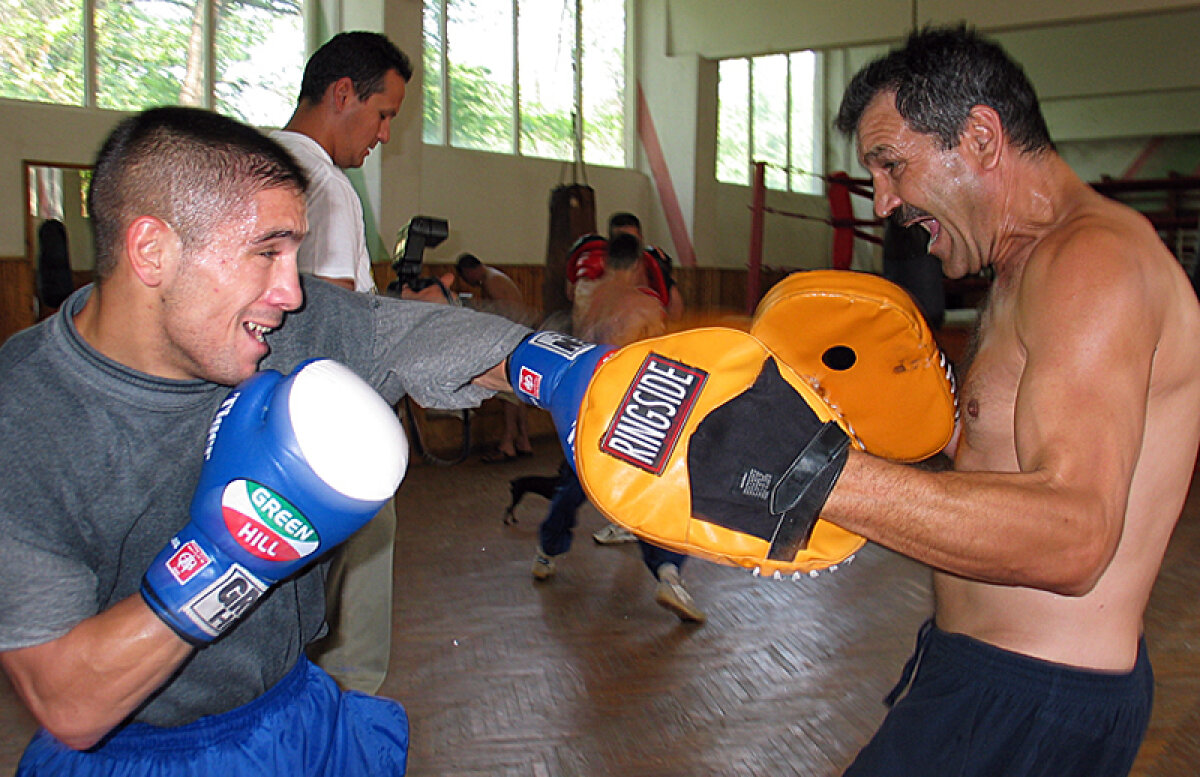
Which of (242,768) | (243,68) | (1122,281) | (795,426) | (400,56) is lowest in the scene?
(242,768)

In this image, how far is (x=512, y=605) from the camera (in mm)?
3670

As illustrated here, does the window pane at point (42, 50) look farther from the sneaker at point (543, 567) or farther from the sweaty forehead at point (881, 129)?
the sweaty forehead at point (881, 129)

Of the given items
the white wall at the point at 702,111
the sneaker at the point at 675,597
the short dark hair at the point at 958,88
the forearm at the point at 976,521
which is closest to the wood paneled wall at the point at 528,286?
the white wall at the point at 702,111

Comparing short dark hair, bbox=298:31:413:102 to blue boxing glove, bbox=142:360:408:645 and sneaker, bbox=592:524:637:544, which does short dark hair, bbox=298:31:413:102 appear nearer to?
blue boxing glove, bbox=142:360:408:645

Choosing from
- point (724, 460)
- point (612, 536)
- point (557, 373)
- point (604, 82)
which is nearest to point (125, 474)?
point (557, 373)

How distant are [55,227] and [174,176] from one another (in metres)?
4.84

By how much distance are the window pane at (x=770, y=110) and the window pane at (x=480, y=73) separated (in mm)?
3704

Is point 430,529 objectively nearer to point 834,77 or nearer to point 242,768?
point 242,768

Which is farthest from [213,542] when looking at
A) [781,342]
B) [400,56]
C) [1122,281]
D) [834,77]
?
[834,77]

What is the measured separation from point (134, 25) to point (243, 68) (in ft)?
2.29

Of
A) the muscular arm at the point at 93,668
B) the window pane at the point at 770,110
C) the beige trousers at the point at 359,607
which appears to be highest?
the window pane at the point at 770,110

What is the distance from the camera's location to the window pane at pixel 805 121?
37.2 ft

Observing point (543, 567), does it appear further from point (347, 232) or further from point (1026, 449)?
point (1026, 449)

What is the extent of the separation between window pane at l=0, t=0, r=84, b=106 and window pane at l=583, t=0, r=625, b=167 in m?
4.26
